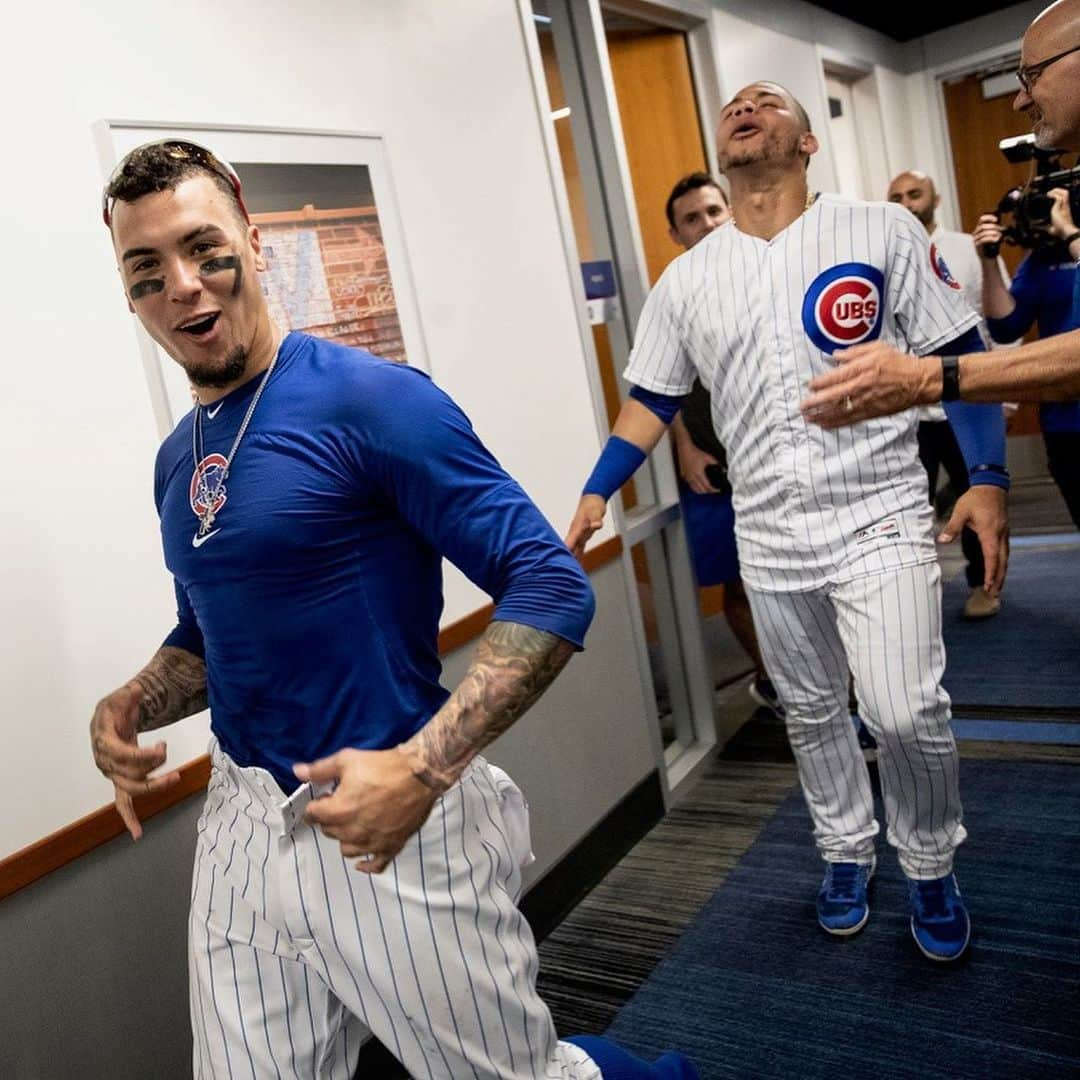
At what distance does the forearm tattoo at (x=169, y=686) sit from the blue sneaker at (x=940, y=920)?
164cm

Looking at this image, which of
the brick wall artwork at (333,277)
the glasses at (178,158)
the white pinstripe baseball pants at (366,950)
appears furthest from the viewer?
the brick wall artwork at (333,277)

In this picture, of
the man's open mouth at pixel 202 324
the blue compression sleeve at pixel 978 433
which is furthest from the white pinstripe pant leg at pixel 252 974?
the blue compression sleeve at pixel 978 433

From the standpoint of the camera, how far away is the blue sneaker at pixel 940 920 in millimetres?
2287

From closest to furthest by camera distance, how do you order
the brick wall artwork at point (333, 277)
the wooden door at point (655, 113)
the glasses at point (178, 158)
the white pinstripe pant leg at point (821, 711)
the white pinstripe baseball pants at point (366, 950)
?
the white pinstripe baseball pants at point (366, 950), the glasses at point (178, 158), the brick wall artwork at point (333, 277), the white pinstripe pant leg at point (821, 711), the wooden door at point (655, 113)

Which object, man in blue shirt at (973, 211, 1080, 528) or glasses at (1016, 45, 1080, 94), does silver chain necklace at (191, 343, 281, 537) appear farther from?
man in blue shirt at (973, 211, 1080, 528)

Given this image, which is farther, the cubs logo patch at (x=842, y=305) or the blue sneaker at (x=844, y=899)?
the blue sneaker at (x=844, y=899)

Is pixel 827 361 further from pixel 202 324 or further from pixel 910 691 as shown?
pixel 202 324

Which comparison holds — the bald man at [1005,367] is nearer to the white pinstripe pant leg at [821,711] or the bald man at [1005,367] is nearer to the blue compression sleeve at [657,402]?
the white pinstripe pant leg at [821,711]

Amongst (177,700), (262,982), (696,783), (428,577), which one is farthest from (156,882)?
(696,783)

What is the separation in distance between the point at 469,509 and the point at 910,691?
52.4 inches

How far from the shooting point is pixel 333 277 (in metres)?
2.27

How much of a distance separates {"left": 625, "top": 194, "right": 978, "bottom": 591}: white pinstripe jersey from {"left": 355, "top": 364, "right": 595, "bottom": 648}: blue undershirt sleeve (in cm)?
115

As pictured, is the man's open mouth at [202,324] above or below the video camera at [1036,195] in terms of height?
below

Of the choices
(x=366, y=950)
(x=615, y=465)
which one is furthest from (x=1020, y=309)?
(x=366, y=950)
